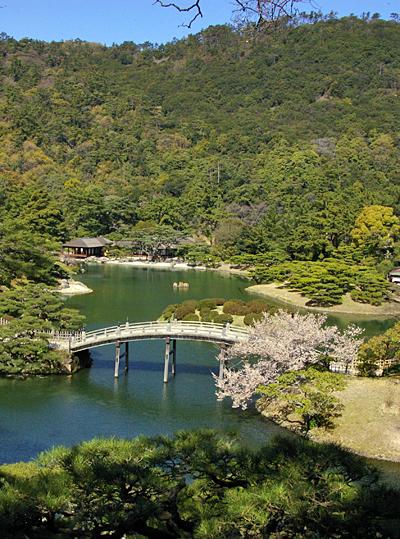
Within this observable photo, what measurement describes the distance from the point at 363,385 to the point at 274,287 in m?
29.8

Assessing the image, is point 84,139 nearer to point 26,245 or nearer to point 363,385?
point 26,245

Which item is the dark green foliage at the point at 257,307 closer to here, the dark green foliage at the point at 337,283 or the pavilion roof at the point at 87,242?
the dark green foliage at the point at 337,283

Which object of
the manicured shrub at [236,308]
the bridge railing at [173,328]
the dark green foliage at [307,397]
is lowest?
the dark green foliage at [307,397]

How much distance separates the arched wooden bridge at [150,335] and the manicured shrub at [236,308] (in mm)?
10065

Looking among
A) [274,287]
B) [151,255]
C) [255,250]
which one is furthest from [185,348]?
[151,255]

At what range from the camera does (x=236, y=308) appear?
38906 mm

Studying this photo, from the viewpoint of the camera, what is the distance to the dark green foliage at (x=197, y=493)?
8164mm

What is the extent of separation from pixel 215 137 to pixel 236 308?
79.3m

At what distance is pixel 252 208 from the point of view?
79.3 m

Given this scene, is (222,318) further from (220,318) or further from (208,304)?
(208,304)

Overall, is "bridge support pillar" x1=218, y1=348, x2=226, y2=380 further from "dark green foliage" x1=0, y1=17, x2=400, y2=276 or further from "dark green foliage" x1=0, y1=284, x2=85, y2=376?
"dark green foliage" x1=0, y1=17, x2=400, y2=276

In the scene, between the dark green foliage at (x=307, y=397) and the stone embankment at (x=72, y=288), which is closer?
the dark green foliage at (x=307, y=397)

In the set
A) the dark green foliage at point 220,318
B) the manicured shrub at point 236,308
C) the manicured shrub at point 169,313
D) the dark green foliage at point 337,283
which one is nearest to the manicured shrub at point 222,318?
the dark green foliage at point 220,318

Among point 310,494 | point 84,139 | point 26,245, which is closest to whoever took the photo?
point 310,494
